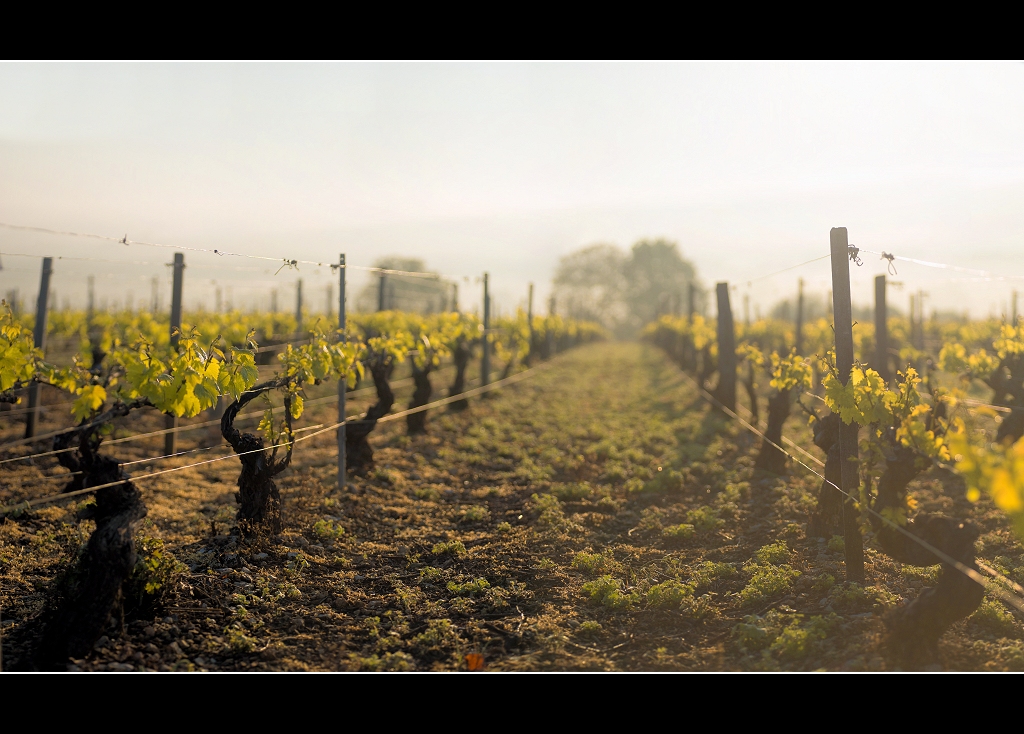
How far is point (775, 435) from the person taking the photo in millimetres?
8742

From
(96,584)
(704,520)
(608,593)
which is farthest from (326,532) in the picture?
(704,520)

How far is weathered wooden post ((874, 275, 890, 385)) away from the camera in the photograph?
9.74 metres

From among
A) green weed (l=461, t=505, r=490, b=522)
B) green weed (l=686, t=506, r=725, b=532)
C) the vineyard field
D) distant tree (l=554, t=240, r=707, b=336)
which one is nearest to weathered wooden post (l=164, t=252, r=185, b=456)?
the vineyard field

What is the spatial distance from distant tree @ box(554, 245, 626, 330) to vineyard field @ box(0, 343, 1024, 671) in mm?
85830

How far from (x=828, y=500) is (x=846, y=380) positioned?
4.80 ft

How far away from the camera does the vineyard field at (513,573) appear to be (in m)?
4.37

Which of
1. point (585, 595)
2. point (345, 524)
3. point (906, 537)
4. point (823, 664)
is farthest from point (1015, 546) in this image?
point (345, 524)

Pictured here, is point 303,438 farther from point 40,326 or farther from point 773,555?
point 40,326

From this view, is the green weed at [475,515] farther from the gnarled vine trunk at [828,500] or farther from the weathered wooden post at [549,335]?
the weathered wooden post at [549,335]

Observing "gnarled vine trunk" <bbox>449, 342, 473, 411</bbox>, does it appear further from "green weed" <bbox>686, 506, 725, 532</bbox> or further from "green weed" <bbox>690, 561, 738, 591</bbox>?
"green weed" <bbox>690, 561, 738, 591</bbox>

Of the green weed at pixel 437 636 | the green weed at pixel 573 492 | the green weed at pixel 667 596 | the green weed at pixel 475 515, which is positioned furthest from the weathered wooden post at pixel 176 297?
the green weed at pixel 667 596
